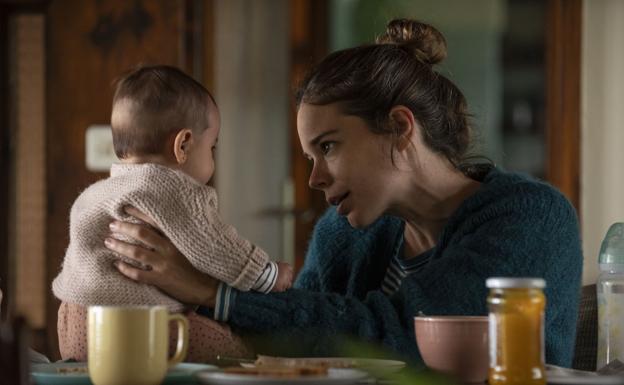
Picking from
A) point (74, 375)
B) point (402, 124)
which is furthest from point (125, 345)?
point (402, 124)

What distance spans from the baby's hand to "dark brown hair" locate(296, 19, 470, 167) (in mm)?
305

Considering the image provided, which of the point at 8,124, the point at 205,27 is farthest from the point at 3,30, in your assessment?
the point at 205,27

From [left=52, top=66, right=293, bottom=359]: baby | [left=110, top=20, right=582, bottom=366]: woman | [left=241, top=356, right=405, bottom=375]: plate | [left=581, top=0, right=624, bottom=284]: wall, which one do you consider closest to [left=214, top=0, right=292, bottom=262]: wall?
[left=581, top=0, right=624, bottom=284]: wall

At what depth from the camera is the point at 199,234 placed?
1729mm

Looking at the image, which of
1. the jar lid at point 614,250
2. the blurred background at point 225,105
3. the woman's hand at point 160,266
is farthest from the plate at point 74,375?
the blurred background at point 225,105

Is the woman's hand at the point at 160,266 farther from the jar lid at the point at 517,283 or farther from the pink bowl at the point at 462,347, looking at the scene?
the jar lid at the point at 517,283

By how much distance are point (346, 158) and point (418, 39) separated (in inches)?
11.3

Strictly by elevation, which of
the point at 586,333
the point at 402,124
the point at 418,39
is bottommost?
the point at 586,333

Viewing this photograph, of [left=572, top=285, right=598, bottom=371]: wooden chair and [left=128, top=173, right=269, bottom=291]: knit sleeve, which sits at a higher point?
[left=128, top=173, right=269, bottom=291]: knit sleeve

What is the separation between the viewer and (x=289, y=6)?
461 centimetres

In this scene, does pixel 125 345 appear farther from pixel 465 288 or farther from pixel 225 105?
pixel 225 105

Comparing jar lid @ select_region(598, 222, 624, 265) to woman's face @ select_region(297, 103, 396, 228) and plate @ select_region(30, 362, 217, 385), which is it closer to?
woman's face @ select_region(297, 103, 396, 228)

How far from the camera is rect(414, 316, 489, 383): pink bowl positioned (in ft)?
4.10

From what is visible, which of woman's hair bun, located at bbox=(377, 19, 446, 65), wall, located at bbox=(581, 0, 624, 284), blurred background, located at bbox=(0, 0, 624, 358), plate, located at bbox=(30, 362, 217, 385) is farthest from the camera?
wall, located at bbox=(581, 0, 624, 284)
